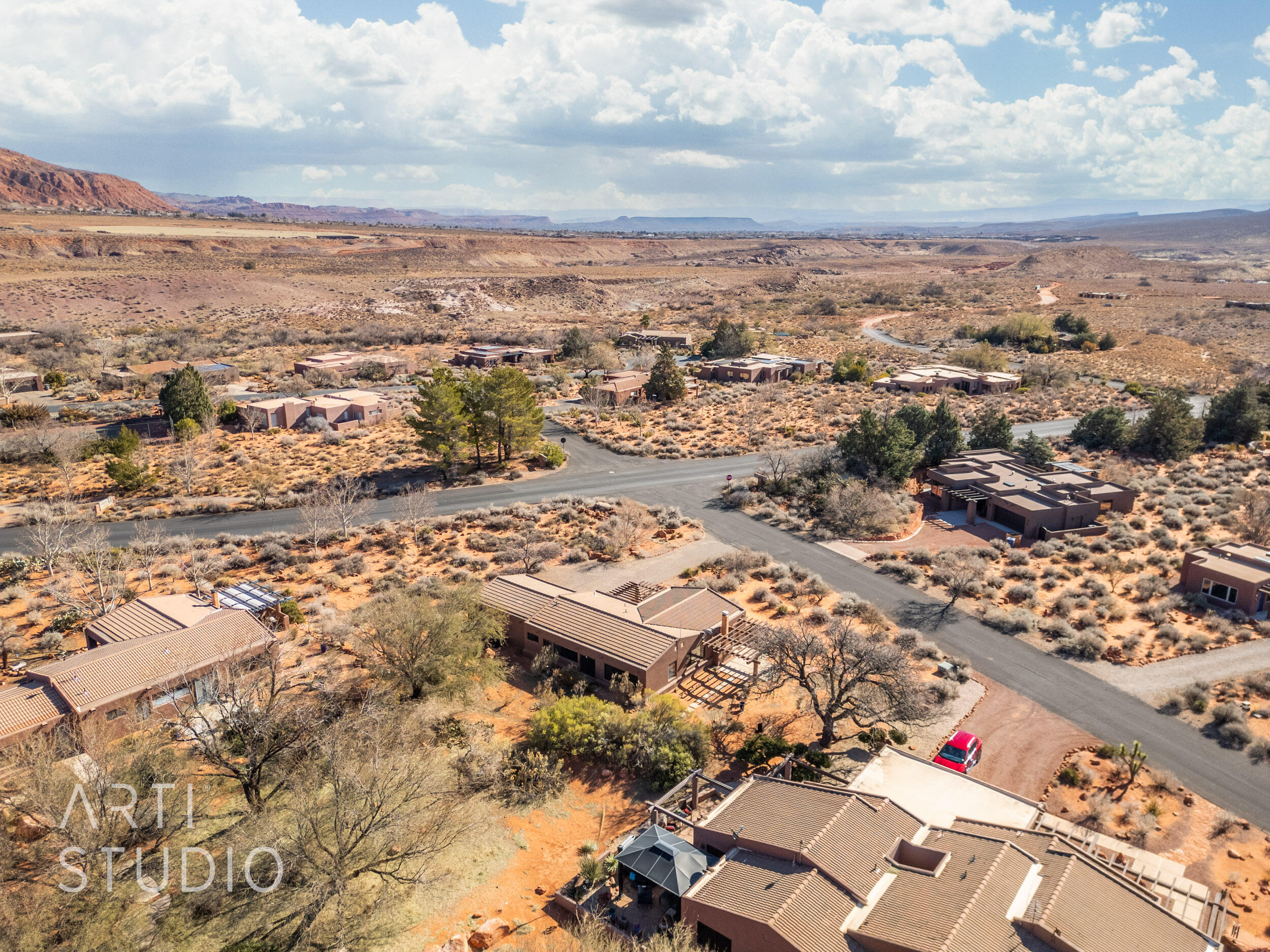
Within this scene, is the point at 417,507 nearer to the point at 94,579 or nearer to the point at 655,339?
the point at 94,579

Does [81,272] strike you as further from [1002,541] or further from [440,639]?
[1002,541]

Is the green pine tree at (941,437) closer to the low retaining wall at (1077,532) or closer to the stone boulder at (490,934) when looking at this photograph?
the low retaining wall at (1077,532)

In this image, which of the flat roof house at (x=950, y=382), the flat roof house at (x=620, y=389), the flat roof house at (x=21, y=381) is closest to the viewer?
the flat roof house at (x=21, y=381)

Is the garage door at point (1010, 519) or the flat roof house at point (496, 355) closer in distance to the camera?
the garage door at point (1010, 519)

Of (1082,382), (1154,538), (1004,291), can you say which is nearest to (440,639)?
(1154,538)

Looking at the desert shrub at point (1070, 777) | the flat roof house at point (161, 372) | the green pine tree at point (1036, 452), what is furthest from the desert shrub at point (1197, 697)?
the flat roof house at point (161, 372)

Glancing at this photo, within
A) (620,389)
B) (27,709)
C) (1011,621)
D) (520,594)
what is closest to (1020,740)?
(1011,621)
